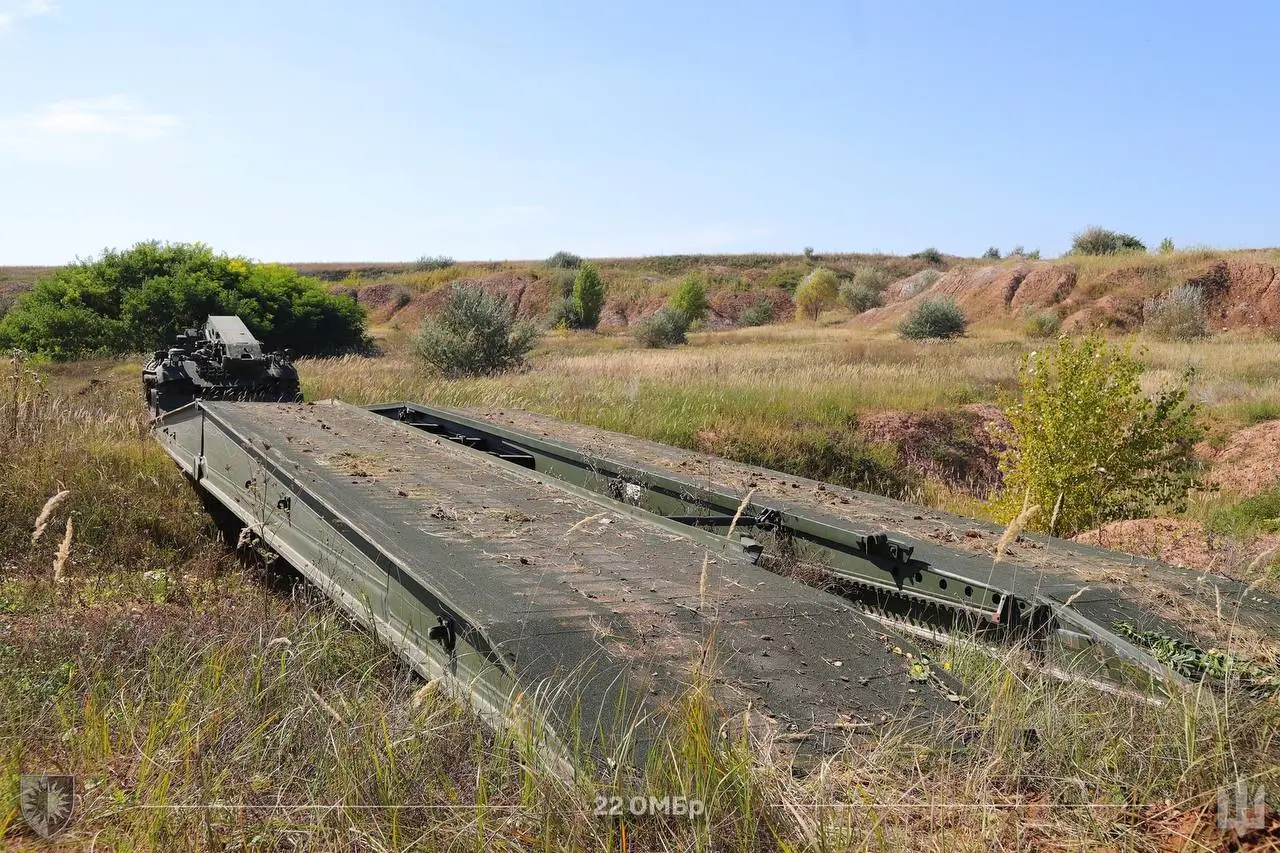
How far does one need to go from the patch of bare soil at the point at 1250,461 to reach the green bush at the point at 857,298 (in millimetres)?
38179

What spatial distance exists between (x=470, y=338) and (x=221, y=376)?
39.9 ft

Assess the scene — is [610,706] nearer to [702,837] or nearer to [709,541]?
[702,837]

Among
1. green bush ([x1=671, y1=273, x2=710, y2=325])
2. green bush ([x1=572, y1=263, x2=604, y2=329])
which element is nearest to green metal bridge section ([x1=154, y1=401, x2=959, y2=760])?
green bush ([x1=671, y1=273, x2=710, y2=325])

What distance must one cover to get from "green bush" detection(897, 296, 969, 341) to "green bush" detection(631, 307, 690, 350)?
27.5 ft

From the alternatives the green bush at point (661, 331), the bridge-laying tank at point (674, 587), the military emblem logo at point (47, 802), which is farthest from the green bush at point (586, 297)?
the military emblem logo at point (47, 802)

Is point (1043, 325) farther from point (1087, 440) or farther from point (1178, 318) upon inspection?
point (1087, 440)

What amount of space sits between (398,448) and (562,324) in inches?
1723

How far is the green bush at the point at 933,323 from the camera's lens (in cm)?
3509

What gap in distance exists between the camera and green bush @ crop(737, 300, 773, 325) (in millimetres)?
55062

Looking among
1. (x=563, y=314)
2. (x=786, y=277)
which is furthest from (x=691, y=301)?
(x=786, y=277)

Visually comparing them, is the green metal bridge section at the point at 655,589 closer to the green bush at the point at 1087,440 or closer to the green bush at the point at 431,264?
the green bush at the point at 1087,440

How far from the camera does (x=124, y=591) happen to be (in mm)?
5812

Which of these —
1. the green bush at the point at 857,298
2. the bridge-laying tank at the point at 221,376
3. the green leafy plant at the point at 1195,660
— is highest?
the green bush at the point at 857,298

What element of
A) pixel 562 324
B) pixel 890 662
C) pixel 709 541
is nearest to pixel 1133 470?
pixel 709 541
